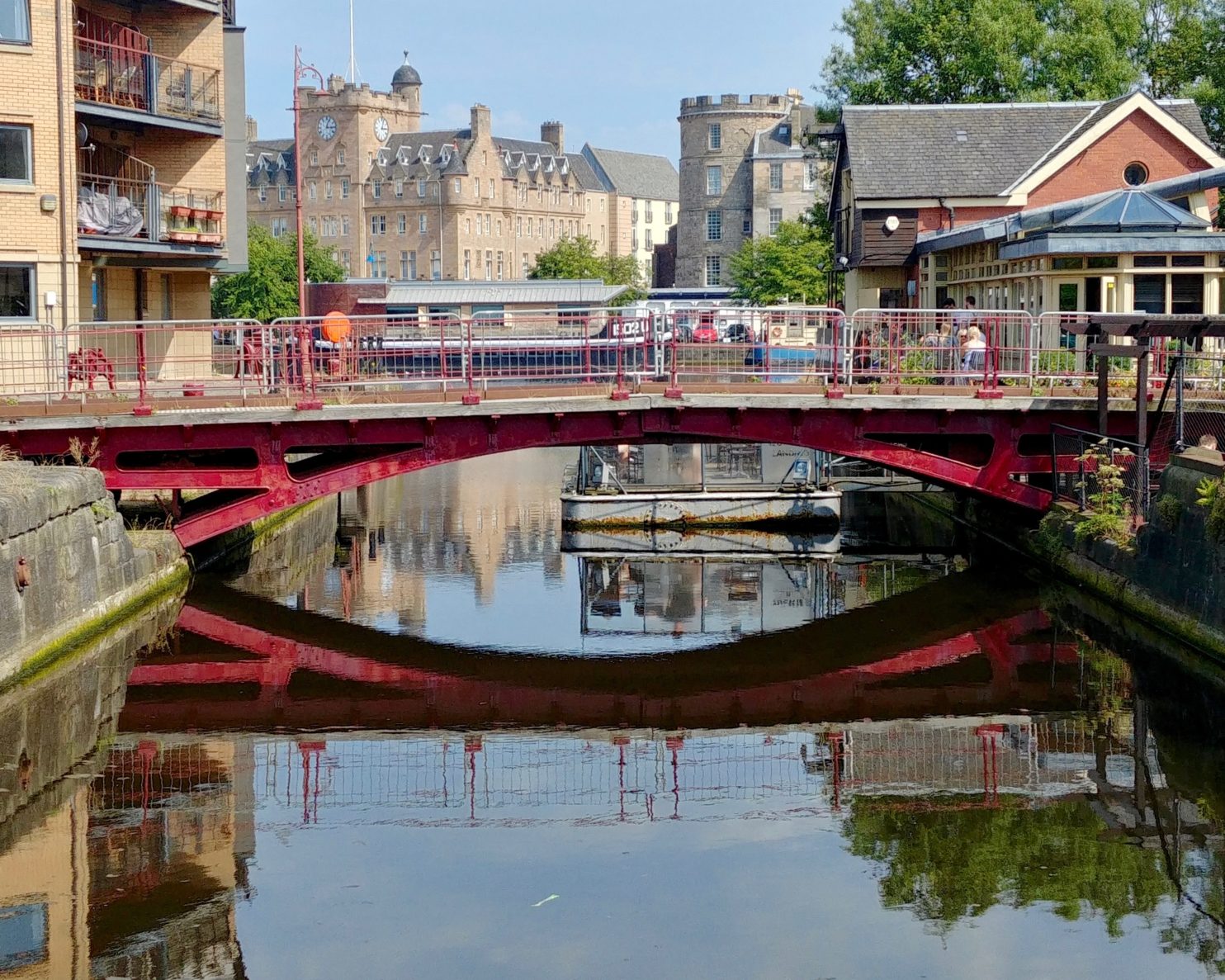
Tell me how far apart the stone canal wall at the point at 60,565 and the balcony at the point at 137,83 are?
41.0ft

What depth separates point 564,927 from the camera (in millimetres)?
11547

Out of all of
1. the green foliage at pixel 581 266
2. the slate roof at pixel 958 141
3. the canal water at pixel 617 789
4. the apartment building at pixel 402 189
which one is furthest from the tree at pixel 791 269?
the canal water at pixel 617 789

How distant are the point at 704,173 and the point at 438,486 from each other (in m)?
86.8

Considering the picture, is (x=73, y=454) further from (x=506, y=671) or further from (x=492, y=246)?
(x=492, y=246)

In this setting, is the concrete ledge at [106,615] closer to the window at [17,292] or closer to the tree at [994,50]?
the window at [17,292]

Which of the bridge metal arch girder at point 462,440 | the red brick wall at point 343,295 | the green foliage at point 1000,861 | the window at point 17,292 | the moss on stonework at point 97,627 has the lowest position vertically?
the green foliage at point 1000,861

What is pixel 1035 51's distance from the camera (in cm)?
5725

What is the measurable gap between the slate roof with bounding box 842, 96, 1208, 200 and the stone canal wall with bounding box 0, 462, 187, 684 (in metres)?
26.8

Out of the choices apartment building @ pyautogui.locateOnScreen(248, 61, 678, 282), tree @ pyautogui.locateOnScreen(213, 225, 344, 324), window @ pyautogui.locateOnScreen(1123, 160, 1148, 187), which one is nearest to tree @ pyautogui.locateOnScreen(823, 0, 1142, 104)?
window @ pyautogui.locateOnScreen(1123, 160, 1148, 187)

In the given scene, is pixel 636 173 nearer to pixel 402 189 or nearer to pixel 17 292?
pixel 402 189

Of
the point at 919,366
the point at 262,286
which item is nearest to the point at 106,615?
the point at 919,366

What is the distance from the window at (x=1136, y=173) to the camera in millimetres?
42875

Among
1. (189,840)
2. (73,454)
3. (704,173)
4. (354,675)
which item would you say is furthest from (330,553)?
(704,173)

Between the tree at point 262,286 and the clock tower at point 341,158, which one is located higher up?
the clock tower at point 341,158
